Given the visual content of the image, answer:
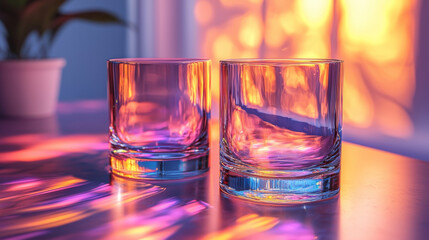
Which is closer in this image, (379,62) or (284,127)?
(284,127)

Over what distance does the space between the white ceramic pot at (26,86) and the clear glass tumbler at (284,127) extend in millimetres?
818

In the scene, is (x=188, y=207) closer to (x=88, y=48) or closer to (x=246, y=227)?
(x=246, y=227)

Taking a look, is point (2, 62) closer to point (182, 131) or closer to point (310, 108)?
point (182, 131)

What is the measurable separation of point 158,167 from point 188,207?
103 millimetres

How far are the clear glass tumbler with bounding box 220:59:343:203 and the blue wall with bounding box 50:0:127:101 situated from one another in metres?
1.99

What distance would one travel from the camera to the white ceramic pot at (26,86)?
1.22 metres

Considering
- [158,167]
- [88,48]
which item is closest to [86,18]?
[158,167]

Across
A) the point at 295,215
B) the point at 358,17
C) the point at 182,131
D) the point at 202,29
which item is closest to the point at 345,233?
the point at 295,215

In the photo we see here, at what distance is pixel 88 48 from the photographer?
2486mm

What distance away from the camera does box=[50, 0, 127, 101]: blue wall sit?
96.5 inches

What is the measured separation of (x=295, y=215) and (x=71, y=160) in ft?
1.25

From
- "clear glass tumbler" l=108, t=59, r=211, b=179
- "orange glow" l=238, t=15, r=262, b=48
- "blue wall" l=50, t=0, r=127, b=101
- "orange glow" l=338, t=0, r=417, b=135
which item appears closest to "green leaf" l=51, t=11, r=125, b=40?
"orange glow" l=238, t=15, r=262, b=48

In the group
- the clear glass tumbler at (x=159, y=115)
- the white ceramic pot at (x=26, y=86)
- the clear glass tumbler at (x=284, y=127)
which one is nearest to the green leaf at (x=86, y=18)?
the white ceramic pot at (x=26, y=86)

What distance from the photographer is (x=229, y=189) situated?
0.55 meters
